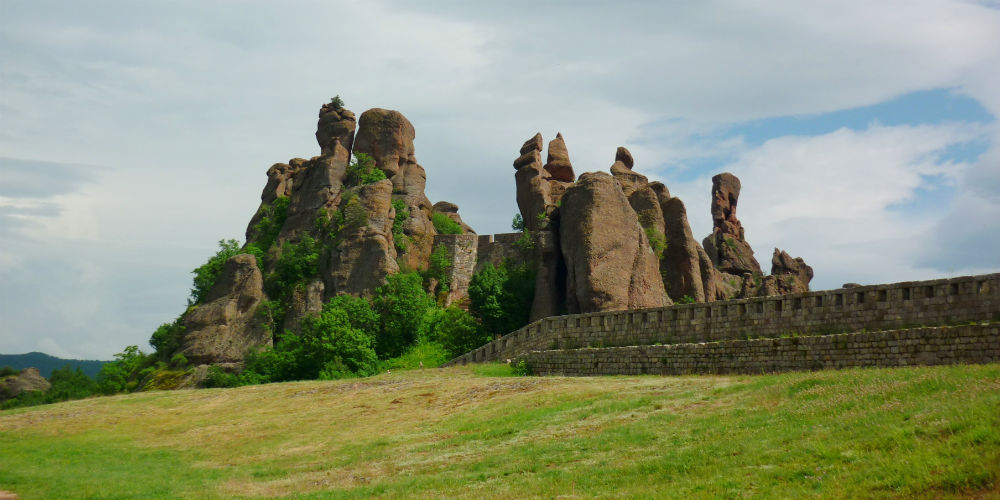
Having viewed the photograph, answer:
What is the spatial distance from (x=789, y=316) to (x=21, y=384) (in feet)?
222

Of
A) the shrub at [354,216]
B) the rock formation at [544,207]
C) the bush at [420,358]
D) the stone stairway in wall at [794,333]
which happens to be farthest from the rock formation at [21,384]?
the stone stairway in wall at [794,333]

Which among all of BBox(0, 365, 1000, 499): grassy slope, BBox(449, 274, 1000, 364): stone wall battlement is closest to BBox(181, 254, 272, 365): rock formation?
BBox(0, 365, 1000, 499): grassy slope

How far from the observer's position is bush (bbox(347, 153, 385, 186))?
61.9m

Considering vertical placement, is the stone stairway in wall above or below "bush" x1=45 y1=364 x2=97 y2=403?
above

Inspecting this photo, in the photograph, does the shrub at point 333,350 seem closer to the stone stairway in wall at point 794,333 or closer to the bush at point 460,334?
the bush at point 460,334

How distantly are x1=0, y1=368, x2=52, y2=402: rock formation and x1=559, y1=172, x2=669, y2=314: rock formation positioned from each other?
4980cm

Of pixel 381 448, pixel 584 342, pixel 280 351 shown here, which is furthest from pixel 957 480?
pixel 280 351

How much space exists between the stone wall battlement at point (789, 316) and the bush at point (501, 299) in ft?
37.7

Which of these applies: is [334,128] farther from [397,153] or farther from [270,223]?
[270,223]

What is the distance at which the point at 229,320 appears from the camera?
55.3 metres

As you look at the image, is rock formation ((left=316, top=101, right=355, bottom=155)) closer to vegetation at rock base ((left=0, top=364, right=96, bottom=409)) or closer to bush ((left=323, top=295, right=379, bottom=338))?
bush ((left=323, top=295, right=379, bottom=338))

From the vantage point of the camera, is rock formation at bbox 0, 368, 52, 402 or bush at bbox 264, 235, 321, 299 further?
rock formation at bbox 0, 368, 52, 402

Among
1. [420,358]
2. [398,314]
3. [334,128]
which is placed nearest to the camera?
[420,358]

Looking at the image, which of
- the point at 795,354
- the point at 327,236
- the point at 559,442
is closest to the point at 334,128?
the point at 327,236
